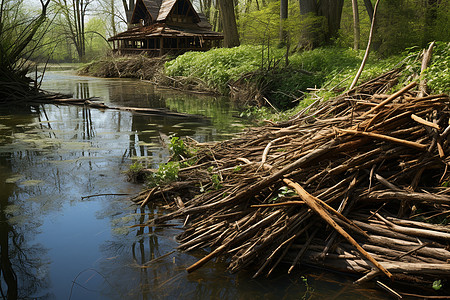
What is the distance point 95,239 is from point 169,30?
25.2 metres

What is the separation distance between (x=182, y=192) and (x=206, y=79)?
11486mm

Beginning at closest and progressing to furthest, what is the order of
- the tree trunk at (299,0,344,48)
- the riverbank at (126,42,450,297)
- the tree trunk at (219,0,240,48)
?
the riverbank at (126,42,450,297)
the tree trunk at (299,0,344,48)
the tree trunk at (219,0,240,48)

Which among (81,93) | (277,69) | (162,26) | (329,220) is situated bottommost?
(329,220)

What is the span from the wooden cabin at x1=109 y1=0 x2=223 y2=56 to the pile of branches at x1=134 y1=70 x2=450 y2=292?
2286 cm

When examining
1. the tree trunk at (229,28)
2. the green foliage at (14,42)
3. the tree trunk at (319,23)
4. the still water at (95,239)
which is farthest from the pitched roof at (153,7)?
the still water at (95,239)

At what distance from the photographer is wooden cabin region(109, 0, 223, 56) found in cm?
2693

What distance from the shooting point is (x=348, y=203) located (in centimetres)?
336

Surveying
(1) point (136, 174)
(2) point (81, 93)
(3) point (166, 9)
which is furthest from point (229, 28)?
(1) point (136, 174)

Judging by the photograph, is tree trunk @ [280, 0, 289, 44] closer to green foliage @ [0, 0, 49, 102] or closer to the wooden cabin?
green foliage @ [0, 0, 49, 102]

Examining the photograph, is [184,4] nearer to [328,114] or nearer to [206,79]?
[206,79]

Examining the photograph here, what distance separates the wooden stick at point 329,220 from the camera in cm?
279

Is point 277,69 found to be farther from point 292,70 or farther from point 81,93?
point 81,93

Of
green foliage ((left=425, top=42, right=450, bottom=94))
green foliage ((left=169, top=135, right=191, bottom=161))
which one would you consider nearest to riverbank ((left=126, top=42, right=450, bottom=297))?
green foliage ((left=425, top=42, right=450, bottom=94))

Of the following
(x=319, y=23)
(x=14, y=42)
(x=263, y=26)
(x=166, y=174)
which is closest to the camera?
(x=166, y=174)
